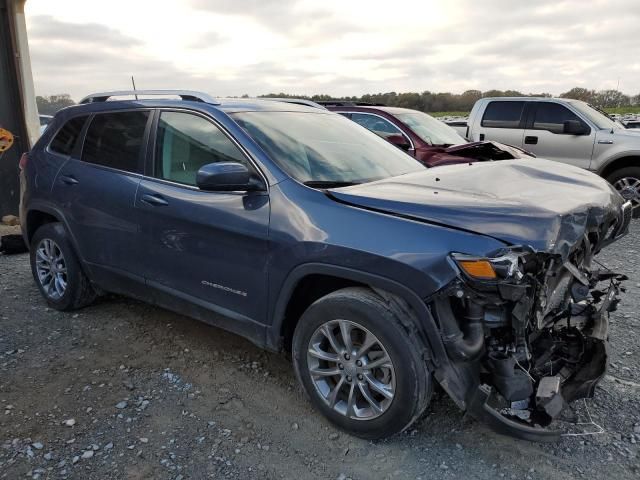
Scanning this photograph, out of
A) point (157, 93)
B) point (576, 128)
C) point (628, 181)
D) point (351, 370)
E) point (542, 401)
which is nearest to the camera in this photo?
point (542, 401)

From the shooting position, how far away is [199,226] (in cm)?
326

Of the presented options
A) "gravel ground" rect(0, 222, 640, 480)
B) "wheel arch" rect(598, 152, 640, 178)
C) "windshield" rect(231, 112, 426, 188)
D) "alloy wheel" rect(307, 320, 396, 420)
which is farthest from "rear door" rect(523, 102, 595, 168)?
"alloy wheel" rect(307, 320, 396, 420)

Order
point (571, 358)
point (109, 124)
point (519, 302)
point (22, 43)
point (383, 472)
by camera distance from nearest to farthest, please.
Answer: point (519, 302), point (383, 472), point (571, 358), point (109, 124), point (22, 43)

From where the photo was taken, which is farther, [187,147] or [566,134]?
[566,134]

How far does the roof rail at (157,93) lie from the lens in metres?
3.59

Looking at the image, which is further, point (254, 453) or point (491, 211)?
point (254, 453)

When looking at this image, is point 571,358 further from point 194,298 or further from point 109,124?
point 109,124

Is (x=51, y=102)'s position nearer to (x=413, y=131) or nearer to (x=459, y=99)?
(x=413, y=131)

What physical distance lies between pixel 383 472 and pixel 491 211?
4.43 feet

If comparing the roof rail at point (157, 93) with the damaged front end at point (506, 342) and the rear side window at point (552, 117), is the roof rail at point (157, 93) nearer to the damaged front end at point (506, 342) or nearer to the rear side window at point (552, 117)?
the damaged front end at point (506, 342)

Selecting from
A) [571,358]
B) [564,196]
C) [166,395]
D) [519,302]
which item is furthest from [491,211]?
[166,395]

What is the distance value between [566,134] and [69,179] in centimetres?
806

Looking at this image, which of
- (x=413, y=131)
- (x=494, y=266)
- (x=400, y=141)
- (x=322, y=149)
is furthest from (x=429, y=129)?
(x=494, y=266)

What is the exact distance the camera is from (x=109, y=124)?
4.07 m
